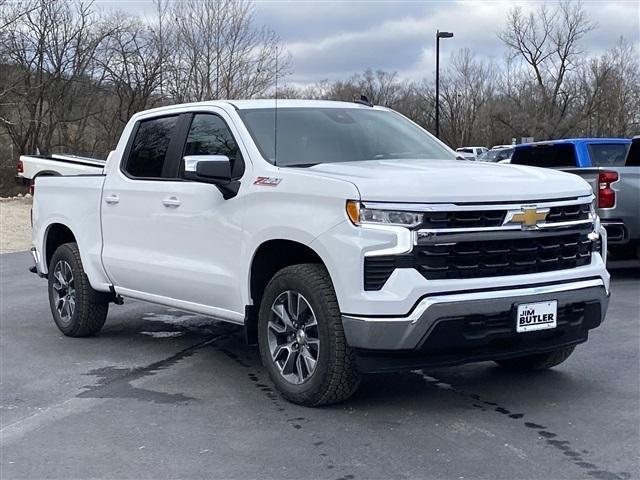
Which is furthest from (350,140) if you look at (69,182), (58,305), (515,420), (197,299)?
(58,305)

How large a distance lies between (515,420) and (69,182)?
460 centimetres

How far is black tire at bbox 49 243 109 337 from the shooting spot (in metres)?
7.74

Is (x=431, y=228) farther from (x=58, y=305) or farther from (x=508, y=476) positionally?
(x=58, y=305)

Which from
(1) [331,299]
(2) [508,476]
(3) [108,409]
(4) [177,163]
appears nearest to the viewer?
(2) [508,476]

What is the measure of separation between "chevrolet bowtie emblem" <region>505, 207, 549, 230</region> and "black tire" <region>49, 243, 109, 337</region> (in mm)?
4121

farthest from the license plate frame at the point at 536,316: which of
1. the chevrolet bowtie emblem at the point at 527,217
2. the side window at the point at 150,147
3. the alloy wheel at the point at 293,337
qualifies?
the side window at the point at 150,147

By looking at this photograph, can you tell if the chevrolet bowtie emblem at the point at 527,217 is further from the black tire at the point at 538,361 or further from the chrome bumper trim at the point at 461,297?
the black tire at the point at 538,361

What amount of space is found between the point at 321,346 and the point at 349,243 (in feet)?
2.22

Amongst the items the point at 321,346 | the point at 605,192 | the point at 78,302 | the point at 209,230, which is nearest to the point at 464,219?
the point at 321,346

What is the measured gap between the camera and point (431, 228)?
4895 mm

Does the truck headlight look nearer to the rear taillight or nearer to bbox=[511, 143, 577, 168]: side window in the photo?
the rear taillight

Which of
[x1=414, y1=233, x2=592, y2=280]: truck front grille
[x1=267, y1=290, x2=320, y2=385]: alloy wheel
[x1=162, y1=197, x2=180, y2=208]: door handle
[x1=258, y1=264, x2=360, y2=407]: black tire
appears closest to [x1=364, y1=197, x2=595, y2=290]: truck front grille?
[x1=414, y1=233, x2=592, y2=280]: truck front grille

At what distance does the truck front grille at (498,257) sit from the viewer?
4.90 metres

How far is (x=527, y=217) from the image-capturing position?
5109 mm
